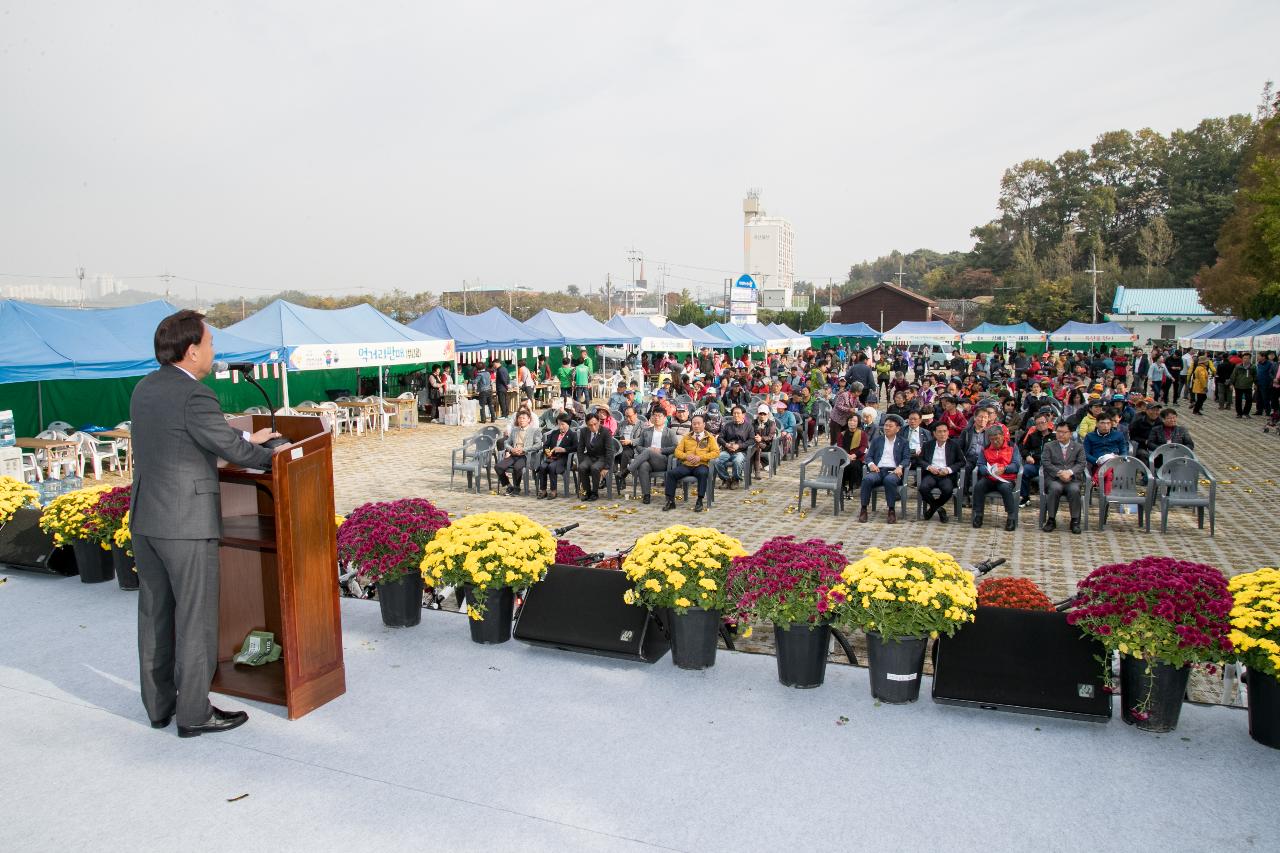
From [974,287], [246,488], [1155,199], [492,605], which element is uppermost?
[1155,199]

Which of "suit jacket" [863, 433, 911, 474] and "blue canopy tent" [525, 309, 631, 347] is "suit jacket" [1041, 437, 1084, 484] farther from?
"blue canopy tent" [525, 309, 631, 347]

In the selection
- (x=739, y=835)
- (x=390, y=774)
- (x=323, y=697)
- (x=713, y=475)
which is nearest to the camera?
(x=739, y=835)

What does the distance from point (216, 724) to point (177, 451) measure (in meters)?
1.21

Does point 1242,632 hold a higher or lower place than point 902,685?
higher

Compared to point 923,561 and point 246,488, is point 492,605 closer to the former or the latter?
point 246,488

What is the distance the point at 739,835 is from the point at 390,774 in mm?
1391

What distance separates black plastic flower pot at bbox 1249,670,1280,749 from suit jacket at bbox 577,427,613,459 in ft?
29.4

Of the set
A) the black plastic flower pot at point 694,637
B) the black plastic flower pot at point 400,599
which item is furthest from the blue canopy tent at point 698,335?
the black plastic flower pot at point 694,637

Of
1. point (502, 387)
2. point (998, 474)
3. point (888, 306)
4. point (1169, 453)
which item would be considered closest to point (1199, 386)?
point (1169, 453)

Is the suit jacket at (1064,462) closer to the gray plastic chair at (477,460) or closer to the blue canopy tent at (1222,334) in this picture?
the gray plastic chair at (477,460)

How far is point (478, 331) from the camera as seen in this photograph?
23.1 m

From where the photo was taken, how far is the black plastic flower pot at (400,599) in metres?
5.12

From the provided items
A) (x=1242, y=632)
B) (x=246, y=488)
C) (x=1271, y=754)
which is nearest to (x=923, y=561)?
(x=1242, y=632)

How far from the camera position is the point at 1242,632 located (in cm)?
357
